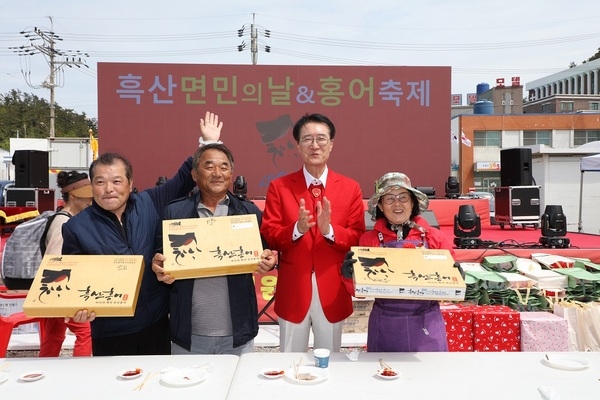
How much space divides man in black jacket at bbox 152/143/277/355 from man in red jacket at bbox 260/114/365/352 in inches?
6.2

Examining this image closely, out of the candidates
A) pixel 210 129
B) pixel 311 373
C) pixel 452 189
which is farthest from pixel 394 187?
pixel 452 189

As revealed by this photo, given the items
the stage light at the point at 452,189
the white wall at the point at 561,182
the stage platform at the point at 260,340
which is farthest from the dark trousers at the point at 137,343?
the white wall at the point at 561,182

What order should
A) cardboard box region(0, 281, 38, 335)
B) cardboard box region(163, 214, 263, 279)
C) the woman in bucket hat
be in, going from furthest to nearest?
cardboard box region(0, 281, 38, 335)
the woman in bucket hat
cardboard box region(163, 214, 263, 279)

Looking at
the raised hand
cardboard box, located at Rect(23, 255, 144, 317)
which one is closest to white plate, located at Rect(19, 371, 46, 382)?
cardboard box, located at Rect(23, 255, 144, 317)

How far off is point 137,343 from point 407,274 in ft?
3.71

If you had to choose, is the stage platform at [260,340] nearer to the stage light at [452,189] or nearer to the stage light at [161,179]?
the stage light at [161,179]

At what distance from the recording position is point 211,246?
182cm

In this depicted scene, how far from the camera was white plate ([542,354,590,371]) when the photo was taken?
1549mm

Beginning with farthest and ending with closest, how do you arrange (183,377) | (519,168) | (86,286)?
(519,168) → (86,286) → (183,377)

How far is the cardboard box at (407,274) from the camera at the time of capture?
166cm

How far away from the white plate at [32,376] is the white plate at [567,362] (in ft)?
5.53

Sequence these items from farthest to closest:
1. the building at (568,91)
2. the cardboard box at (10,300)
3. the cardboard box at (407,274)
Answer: the building at (568,91) < the cardboard box at (10,300) < the cardboard box at (407,274)

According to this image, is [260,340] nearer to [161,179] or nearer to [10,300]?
[10,300]

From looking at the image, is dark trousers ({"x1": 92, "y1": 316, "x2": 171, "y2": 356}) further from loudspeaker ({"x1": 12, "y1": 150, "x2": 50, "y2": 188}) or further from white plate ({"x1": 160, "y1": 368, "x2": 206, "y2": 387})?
loudspeaker ({"x1": 12, "y1": 150, "x2": 50, "y2": 188})
